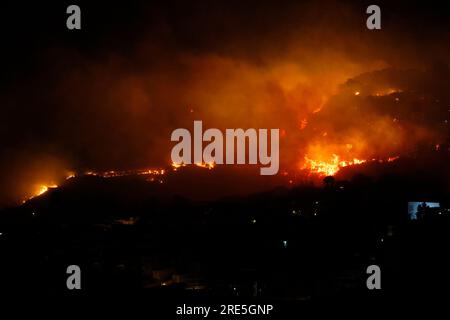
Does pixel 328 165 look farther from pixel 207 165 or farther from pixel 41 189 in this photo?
pixel 41 189

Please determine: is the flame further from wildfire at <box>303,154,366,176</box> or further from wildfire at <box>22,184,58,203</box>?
wildfire at <box>22,184,58,203</box>

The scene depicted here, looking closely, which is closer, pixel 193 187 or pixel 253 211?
pixel 253 211

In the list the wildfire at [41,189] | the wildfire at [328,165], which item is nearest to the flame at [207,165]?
the wildfire at [328,165]

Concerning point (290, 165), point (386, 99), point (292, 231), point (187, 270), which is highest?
point (386, 99)

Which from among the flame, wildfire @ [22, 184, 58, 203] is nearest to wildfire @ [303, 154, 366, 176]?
the flame

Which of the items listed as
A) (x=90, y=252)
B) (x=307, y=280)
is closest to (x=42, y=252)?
(x=90, y=252)

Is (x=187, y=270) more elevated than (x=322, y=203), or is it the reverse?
(x=322, y=203)

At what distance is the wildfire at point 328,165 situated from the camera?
155 feet

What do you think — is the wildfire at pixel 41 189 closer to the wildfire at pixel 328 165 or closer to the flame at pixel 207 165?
the flame at pixel 207 165

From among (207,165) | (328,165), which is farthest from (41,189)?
(328,165)

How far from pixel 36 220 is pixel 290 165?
87.9 feet

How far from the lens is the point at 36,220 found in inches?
1286
